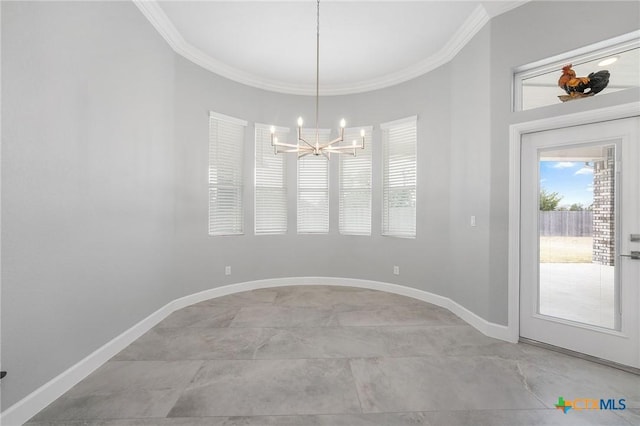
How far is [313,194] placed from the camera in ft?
15.4

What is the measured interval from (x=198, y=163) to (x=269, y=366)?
9.15ft

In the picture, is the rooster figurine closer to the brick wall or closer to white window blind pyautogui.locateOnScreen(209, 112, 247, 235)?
the brick wall

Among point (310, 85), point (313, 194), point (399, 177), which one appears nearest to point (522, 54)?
point (399, 177)

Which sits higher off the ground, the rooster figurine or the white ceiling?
the white ceiling

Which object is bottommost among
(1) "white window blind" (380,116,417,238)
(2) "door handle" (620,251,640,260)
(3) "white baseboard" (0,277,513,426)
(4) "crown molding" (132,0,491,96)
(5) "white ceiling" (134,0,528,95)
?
(3) "white baseboard" (0,277,513,426)

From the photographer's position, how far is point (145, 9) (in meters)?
2.71

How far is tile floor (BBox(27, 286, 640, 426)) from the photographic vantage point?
1700 millimetres

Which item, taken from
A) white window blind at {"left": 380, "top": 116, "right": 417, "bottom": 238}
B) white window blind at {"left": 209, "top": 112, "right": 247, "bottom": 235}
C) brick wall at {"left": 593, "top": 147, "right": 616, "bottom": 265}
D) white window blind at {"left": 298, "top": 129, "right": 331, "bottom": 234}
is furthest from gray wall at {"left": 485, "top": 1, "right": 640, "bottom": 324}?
white window blind at {"left": 209, "top": 112, "right": 247, "bottom": 235}

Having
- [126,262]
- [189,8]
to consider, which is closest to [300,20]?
[189,8]

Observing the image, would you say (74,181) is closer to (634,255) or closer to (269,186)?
(269,186)

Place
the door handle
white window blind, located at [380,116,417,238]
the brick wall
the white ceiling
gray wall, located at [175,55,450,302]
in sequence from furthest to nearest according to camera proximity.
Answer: white window blind, located at [380,116,417,238] → gray wall, located at [175,55,450,302] → the white ceiling → the brick wall → the door handle

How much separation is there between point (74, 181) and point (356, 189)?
356 centimetres

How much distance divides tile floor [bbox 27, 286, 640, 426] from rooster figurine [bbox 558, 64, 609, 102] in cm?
237

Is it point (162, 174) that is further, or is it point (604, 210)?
point (162, 174)
